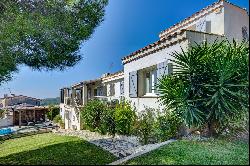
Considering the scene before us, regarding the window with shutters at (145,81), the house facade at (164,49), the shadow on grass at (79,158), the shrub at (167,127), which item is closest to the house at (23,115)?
the house facade at (164,49)

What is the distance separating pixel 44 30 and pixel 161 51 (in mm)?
6129

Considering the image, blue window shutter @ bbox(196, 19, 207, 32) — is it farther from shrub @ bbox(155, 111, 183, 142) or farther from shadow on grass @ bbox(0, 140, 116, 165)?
shadow on grass @ bbox(0, 140, 116, 165)

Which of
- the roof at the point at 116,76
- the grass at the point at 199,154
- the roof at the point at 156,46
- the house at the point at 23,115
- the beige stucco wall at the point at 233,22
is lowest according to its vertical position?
the house at the point at 23,115

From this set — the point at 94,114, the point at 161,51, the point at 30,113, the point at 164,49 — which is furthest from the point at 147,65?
the point at 30,113

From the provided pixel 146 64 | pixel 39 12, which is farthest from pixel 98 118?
pixel 39 12

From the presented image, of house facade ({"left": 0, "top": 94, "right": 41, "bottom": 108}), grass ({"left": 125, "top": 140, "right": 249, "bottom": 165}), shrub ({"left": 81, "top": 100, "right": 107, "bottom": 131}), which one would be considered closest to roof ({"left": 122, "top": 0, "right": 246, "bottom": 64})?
shrub ({"left": 81, "top": 100, "right": 107, "bottom": 131})

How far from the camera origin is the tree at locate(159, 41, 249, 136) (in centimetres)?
1078

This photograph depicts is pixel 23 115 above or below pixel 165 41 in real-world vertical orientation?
below

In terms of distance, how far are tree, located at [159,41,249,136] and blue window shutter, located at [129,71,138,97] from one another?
24.0 feet

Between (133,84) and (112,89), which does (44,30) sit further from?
(112,89)

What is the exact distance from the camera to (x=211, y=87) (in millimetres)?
11133

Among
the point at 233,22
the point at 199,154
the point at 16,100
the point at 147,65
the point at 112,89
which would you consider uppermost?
the point at 233,22

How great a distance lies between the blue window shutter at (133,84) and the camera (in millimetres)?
19964

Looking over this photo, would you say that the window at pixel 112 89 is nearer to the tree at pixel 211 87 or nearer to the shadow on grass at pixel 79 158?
the shadow on grass at pixel 79 158
